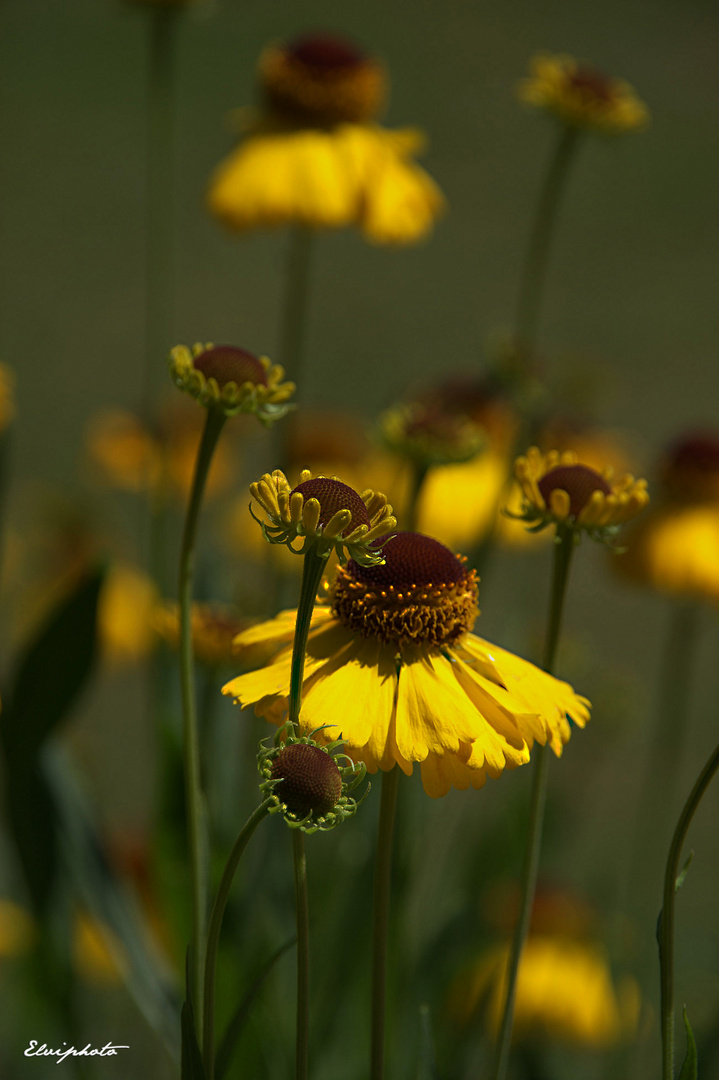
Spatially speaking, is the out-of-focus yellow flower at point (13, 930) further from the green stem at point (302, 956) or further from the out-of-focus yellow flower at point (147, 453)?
the green stem at point (302, 956)

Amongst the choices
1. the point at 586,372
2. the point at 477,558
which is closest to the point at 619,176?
the point at 586,372

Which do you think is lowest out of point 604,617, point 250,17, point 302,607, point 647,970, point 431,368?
point 604,617

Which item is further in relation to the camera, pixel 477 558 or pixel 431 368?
pixel 431 368

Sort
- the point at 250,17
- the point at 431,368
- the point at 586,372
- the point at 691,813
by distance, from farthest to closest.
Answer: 1. the point at 250,17
2. the point at 431,368
3. the point at 586,372
4. the point at 691,813

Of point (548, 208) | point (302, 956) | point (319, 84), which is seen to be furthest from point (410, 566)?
point (319, 84)

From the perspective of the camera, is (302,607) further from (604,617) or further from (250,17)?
(250,17)

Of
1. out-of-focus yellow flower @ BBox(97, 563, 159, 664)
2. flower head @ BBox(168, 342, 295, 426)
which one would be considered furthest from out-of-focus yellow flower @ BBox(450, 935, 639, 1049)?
flower head @ BBox(168, 342, 295, 426)
